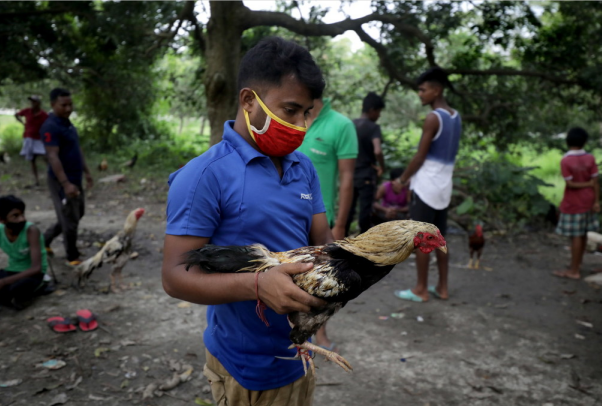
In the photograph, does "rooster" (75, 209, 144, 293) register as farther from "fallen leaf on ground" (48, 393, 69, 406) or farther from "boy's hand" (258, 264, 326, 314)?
"boy's hand" (258, 264, 326, 314)

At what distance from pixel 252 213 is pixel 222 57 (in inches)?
248

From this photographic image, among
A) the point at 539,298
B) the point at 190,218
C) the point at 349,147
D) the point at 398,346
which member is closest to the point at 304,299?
the point at 190,218

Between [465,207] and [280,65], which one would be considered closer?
[280,65]

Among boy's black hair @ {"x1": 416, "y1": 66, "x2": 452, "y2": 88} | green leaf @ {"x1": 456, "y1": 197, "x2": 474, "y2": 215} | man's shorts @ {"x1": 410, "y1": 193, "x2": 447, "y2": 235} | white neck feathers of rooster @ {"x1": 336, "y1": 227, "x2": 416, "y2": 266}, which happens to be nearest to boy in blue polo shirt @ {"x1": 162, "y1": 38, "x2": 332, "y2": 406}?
white neck feathers of rooster @ {"x1": 336, "y1": 227, "x2": 416, "y2": 266}

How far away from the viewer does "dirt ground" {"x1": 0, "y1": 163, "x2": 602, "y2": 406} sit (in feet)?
11.8

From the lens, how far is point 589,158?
20.3ft

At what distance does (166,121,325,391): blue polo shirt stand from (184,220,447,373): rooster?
3.0 inches

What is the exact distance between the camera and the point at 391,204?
755cm

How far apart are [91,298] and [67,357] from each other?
4.19 ft

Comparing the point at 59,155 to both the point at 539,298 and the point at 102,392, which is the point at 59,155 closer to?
the point at 102,392

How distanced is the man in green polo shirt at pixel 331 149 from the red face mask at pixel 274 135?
193cm

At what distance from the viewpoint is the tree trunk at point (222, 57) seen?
7.27 m

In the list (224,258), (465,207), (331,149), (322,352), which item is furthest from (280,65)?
(465,207)

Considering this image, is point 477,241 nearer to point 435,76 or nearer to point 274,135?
point 435,76
